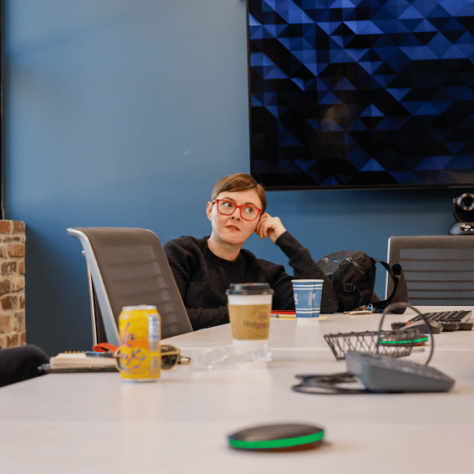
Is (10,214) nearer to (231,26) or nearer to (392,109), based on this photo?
(231,26)

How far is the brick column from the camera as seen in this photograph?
318cm

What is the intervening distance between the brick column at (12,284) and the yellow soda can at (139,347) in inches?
100

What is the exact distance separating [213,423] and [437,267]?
2.18 m

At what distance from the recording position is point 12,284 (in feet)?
10.7

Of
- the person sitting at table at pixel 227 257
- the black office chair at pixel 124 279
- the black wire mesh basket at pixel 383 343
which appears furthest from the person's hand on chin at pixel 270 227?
→ the black wire mesh basket at pixel 383 343

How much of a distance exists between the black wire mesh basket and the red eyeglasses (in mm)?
1125

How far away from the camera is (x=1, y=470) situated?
0.49 metres

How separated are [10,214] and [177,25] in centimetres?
149

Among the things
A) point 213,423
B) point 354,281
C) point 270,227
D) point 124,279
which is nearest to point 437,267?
point 354,281

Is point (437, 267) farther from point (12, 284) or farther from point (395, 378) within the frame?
point (12, 284)

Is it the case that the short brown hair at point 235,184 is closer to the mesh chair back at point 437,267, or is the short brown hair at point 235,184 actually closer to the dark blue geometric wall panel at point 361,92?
the mesh chair back at point 437,267

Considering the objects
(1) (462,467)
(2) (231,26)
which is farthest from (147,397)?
(2) (231,26)

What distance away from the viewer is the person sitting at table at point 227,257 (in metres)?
2.13


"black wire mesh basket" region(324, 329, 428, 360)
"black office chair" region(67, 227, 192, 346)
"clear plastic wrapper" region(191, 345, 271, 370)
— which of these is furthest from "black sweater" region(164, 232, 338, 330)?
"clear plastic wrapper" region(191, 345, 271, 370)
